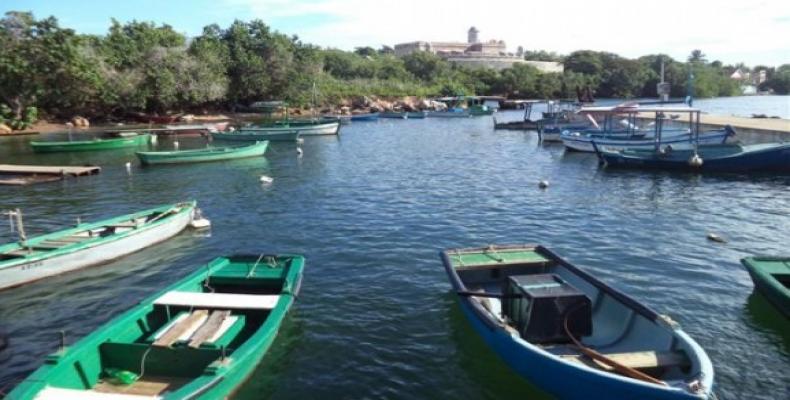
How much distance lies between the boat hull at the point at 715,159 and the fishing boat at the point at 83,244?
A: 28516 mm

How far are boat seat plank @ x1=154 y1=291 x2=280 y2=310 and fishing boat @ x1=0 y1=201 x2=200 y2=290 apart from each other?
644cm

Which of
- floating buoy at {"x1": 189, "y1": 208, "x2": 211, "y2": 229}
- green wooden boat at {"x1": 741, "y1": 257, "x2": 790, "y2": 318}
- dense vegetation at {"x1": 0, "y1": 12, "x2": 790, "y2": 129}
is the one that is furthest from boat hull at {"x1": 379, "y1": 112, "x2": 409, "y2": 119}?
green wooden boat at {"x1": 741, "y1": 257, "x2": 790, "y2": 318}

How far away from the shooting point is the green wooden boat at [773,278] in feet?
44.0

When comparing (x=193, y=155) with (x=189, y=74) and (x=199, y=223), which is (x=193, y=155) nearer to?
(x=199, y=223)

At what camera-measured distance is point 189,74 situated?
76.3 m

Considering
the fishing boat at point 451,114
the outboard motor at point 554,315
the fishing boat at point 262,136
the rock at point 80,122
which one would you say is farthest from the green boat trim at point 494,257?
the fishing boat at point 451,114

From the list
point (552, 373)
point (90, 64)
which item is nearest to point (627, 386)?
point (552, 373)

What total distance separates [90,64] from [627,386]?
6923 cm

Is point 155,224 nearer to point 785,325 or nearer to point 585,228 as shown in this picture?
point 585,228

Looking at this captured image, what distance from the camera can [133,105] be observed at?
73.9 metres

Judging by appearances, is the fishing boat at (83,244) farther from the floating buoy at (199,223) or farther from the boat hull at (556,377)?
the boat hull at (556,377)

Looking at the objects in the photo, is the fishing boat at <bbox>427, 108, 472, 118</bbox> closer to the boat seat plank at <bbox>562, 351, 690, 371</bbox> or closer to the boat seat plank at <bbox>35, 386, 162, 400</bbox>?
the boat seat plank at <bbox>562, 351, 690, 371</bbox>

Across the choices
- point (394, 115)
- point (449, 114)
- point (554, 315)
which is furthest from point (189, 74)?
point (554, 315)

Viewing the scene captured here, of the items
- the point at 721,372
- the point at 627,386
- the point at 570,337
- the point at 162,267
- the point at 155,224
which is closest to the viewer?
the point at 627,386
